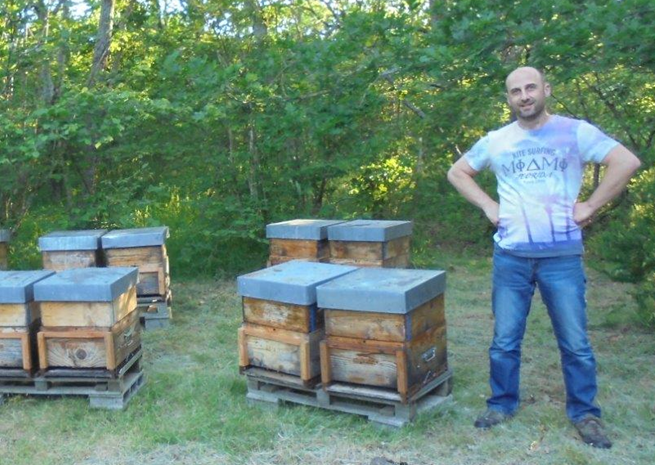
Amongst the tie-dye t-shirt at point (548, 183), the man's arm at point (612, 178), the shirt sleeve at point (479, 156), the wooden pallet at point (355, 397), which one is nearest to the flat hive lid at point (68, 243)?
the wooden pallet at point (355, 397)

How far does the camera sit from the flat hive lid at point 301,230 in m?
6.12

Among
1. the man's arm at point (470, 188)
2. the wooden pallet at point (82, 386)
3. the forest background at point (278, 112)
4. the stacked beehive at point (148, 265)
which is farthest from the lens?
the stacked beehive at point (148, 265)

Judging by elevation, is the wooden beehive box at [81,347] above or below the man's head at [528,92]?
below

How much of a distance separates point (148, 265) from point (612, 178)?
4136 millimetres

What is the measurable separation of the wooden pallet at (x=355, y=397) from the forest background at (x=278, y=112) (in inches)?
80.2

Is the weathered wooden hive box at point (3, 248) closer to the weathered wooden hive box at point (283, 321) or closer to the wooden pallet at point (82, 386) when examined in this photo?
the wooden pallet at point (82, 386)

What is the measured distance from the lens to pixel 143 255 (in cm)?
627

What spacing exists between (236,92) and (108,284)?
9.16 feet

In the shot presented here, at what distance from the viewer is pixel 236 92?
252 inches

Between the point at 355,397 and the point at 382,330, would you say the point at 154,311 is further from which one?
the point at 382,330

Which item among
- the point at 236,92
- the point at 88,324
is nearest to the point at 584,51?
the point at 236,92

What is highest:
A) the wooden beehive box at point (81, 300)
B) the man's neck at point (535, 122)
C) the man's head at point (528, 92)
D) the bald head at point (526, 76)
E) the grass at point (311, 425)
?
the bald head at point (526, 76)

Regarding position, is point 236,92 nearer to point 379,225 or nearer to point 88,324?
point 379,225

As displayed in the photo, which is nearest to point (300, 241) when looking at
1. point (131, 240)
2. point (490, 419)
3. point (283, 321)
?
point (131, 240)
